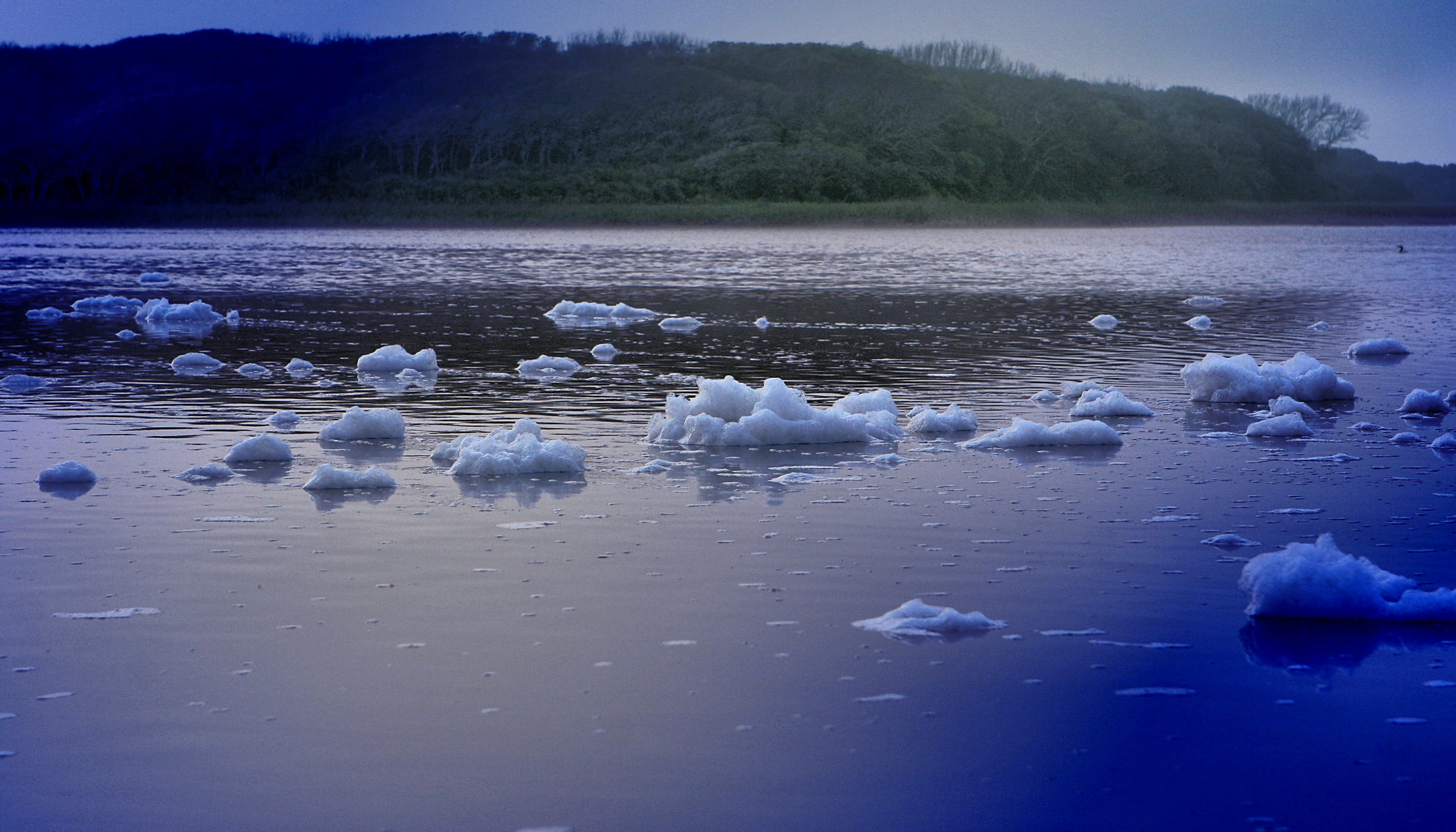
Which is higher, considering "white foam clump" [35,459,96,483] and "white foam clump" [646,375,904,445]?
"white foam clump" [646,375,904,445]

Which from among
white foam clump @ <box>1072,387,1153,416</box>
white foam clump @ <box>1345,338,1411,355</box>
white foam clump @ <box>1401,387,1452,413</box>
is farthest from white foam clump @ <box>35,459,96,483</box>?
white foam clump @ <box>1345,338,1411,355</box>

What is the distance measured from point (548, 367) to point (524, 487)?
695 cm

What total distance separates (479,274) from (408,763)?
32934 millimetres

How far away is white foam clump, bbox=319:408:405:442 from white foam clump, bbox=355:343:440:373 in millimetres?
4812

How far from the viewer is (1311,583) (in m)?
6.30

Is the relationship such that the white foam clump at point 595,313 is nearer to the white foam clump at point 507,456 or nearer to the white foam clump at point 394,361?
the white foam clump at point 394,361

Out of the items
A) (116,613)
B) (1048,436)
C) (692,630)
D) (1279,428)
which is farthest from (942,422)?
(116,613)

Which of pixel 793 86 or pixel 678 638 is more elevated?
pixel 793 86

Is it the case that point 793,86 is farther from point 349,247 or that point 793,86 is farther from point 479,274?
point 479,274

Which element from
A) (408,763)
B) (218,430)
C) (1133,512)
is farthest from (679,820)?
(218,430)

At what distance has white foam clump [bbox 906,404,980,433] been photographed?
11.4m

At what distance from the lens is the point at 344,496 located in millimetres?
8836

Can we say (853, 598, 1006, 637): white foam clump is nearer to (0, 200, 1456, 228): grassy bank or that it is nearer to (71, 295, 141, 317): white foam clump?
(71, 295, 141, 317): white foam clump

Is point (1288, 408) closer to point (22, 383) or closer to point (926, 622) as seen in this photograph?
point (926, 622)
